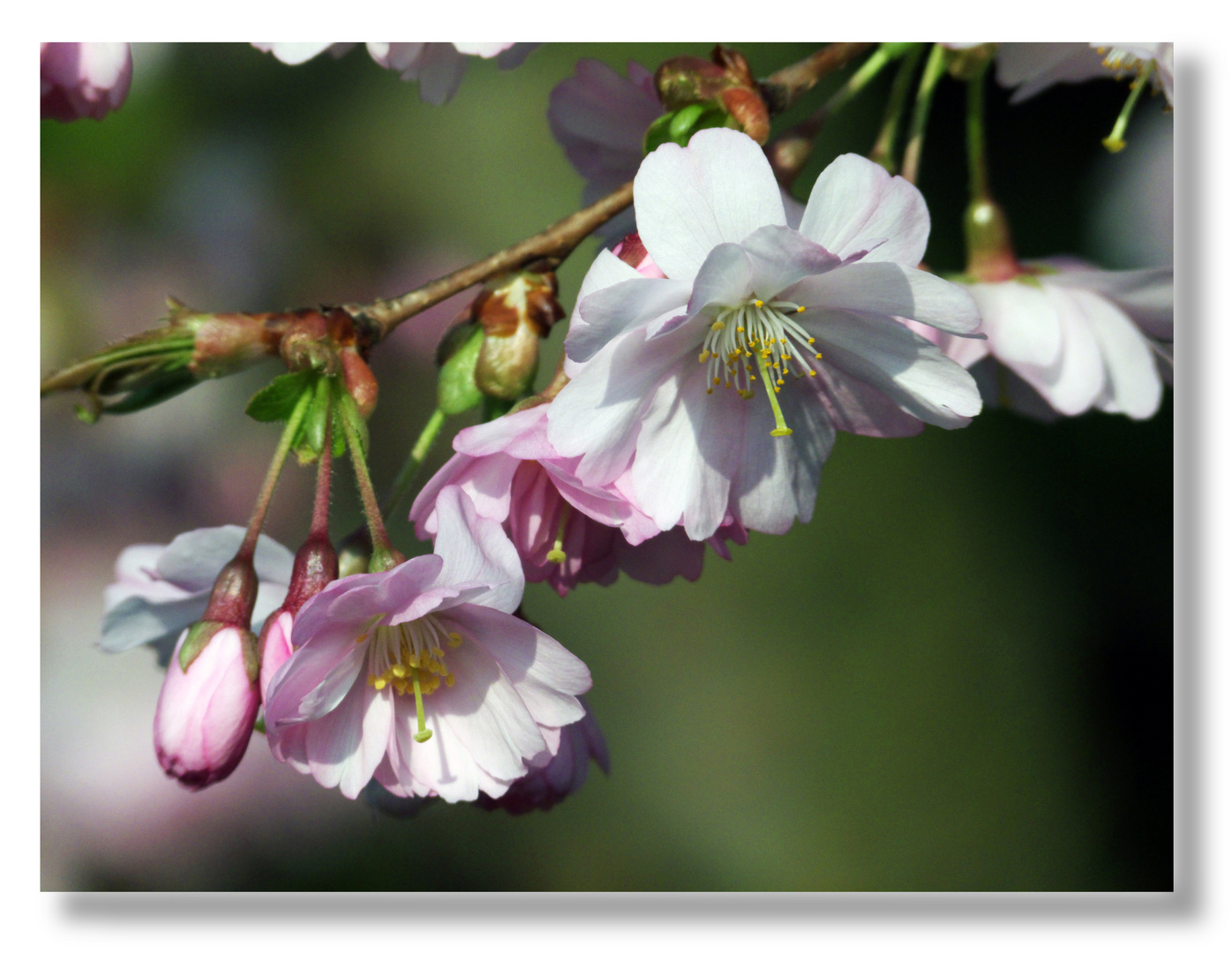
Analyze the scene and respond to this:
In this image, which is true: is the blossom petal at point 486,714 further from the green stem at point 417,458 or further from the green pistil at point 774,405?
the green pistil at point 774,405

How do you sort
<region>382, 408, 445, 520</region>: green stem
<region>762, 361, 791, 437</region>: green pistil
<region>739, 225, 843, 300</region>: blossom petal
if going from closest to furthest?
<region>739, 225, 843, 300</region>: blossom petal, <region>762, 361, 791, 437</region>: green pistil, <region>382, 408, 445, 520</region>: green stem

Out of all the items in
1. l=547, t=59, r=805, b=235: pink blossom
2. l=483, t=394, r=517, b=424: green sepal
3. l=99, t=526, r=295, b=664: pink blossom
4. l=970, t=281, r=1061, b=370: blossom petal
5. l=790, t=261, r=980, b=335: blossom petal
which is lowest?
l=99, t=526, r=295, b=664: pink blossom

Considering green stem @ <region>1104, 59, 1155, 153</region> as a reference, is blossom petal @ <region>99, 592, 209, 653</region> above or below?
below

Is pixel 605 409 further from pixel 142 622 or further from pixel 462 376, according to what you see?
pixel 142 622

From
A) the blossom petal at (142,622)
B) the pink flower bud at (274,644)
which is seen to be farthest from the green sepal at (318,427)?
the blossom petal at (142,622)

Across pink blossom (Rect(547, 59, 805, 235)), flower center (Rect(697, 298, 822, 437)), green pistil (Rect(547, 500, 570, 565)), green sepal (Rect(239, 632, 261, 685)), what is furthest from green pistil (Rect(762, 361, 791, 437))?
green sepal (Rect(239, 632, 261, 685))

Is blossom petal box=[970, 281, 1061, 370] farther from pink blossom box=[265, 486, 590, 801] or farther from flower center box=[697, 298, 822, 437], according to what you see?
pink blossom box=[265, 486, 590, 801]
